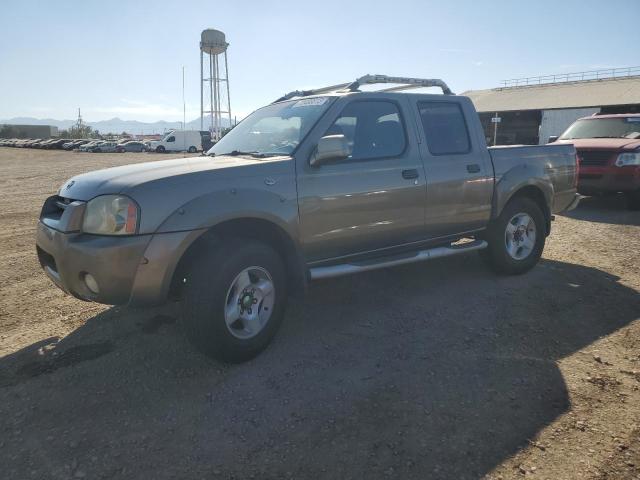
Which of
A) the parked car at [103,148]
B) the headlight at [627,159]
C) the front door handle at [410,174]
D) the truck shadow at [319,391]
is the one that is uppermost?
the parked car at [103,148]

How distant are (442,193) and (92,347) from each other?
335 cm

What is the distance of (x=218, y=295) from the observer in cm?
325

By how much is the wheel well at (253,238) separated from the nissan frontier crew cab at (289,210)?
0.03 ft

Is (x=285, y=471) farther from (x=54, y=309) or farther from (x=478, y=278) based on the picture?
(x=478, y=278)

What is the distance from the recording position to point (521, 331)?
4039 mm

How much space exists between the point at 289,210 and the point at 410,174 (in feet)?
4.47

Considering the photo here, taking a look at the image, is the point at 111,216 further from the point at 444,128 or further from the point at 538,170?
the point at 538,170

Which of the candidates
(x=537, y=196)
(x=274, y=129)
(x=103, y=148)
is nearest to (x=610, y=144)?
(x=537, y=196)

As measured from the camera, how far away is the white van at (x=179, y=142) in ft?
154

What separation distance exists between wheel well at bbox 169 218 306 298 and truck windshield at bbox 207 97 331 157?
682 mm

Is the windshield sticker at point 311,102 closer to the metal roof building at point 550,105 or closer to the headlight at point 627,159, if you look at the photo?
the headlight at point 627,159

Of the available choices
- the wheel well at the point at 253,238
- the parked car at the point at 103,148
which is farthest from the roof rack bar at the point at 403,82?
the parked car at the point at 103,148

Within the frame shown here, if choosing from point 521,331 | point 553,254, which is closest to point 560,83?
point 553,254

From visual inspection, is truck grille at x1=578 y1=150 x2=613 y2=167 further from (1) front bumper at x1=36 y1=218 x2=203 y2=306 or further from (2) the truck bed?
(1) front bumper at x1=36 y1=218 x2=203 y2=306
